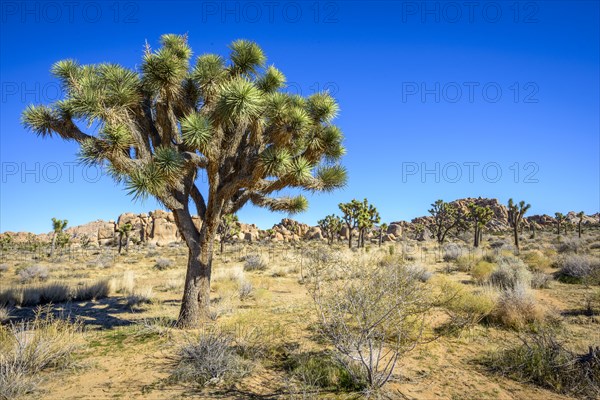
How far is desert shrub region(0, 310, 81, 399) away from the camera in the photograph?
3.97 m

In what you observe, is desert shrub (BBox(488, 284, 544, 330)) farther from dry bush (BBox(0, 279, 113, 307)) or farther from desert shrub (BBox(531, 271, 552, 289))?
dry bush (BBox(0, 279, 113, 307))

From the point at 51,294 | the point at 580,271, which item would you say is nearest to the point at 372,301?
the point at 51,294

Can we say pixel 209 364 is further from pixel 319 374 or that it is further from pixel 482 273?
pixel 482 273

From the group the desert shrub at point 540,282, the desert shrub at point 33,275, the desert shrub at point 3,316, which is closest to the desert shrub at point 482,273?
the desert shrub at point 540,282

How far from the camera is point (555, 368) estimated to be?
4.60 m

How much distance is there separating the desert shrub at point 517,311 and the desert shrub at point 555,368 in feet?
6.64

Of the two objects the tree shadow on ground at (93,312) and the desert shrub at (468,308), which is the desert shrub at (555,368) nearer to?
the desert shrub at (468,308)

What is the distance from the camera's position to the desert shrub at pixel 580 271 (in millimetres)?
11078

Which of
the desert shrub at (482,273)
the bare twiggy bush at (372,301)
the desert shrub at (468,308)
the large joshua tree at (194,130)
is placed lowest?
the desert shrub at (468,308)

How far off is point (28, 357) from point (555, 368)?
7.65m

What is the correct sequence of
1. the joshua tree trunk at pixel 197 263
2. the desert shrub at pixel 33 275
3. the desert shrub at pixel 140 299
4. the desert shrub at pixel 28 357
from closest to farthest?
the desert shrub at pixel 28 357
the joshua tree trunk at pixel 197 263
the desert shrub at pixel 140 299
the desert shrub at pixel 33 275

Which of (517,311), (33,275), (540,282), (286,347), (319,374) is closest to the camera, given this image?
(319,374)

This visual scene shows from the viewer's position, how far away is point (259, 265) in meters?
18.5

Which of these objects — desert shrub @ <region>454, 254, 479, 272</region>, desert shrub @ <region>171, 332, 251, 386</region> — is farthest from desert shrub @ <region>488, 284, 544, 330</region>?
desert shrub @ <region>454, 254, 479, 272</region>
